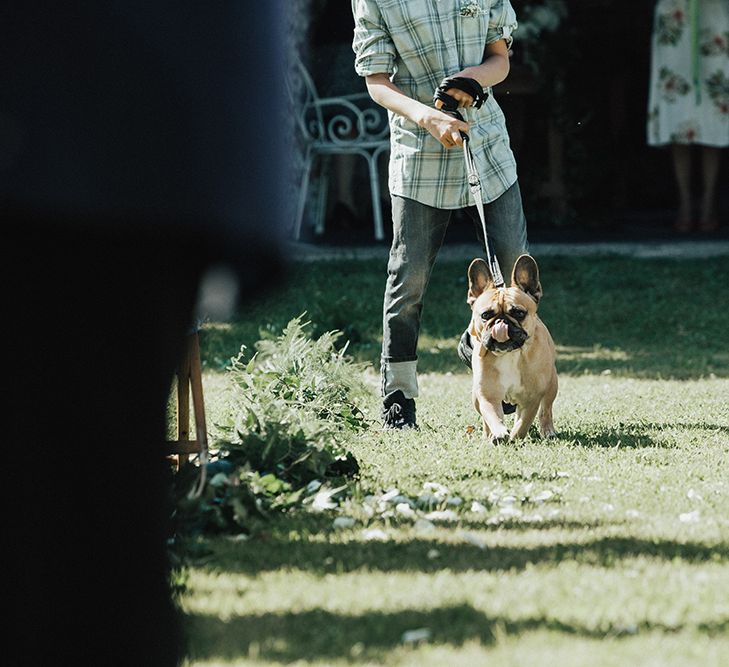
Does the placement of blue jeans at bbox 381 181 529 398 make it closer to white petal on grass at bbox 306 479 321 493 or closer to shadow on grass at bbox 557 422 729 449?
shadow on grass at bbox 557 422 729 449

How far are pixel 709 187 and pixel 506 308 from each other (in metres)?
6.89

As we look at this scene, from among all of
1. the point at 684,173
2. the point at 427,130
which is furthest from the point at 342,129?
the point at 427,130

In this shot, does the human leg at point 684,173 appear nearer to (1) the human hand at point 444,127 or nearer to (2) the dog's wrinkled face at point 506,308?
(2) the dog's wrinkled face at point 506,308

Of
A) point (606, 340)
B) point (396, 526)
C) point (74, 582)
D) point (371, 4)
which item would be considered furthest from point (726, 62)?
point (74, 582)

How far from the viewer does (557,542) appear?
331 centimetres

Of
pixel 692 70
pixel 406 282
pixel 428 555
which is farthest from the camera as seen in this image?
pixel 692 70

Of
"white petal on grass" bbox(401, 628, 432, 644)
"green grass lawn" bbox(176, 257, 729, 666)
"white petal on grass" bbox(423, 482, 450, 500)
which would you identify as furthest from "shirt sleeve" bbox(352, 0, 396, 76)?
"white petal on grass" bbox(401, 628, 432, 644)

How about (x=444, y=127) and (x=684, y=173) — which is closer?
(x=444, y=127)

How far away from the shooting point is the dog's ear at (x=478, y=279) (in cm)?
495

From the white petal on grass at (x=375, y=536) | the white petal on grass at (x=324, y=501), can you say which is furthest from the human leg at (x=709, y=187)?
the white petal on grass at (x=375, y=536)

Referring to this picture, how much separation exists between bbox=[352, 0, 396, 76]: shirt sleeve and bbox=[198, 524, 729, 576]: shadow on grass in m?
2.23

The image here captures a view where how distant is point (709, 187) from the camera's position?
1101 cm

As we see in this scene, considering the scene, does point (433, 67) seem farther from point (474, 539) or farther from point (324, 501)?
point (474, 539)

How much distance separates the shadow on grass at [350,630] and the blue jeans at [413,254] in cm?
257
